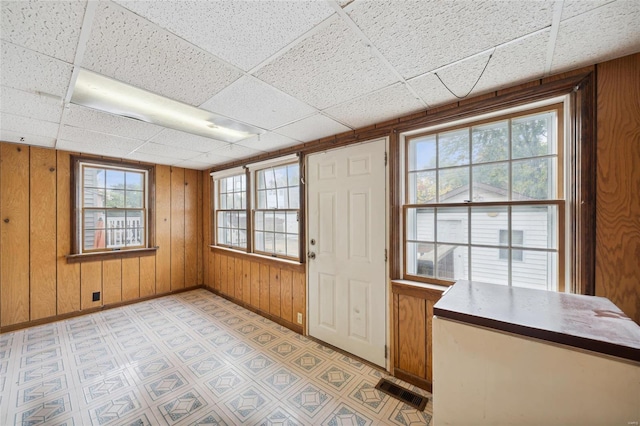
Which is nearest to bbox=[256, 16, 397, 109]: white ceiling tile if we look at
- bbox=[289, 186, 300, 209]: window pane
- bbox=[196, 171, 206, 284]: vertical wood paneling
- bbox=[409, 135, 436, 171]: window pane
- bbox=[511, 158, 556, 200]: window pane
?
bbox=[409, 135, 436, 171]: window pane

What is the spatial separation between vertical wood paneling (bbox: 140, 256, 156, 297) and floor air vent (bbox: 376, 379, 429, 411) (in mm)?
4038

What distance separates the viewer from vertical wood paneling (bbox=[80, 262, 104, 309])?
12.1 ft

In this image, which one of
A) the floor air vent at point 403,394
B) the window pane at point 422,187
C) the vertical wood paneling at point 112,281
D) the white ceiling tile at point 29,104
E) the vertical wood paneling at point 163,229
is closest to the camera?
the white ceiling tile at point 29,104

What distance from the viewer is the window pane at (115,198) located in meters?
3.97

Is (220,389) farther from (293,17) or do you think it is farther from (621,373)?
(293,17)

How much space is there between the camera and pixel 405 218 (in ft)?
7.67

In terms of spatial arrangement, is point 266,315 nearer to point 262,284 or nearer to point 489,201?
Answer: point 262,284

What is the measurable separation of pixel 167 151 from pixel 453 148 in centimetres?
359

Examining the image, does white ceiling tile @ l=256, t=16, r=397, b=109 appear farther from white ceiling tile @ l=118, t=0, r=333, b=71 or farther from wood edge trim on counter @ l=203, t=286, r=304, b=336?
wood edge trim on counter @ l=203, t=286, r=304, b=336

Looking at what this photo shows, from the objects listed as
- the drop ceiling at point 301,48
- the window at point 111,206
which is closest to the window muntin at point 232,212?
the window at point 111,206

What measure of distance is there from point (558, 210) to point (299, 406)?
7.72 feet

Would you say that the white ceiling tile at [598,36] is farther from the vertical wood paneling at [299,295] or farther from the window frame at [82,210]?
the window frame at [82,210]

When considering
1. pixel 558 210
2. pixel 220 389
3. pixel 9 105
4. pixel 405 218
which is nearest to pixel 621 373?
pixel 558 210

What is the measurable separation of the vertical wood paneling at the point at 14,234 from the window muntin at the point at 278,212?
2.91 m
